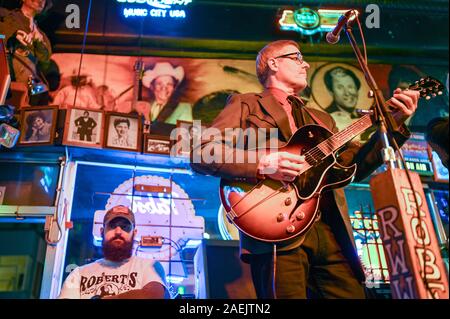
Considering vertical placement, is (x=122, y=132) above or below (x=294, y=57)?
above

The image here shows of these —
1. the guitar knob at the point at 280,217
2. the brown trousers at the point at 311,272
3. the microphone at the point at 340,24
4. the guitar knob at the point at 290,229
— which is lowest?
the brown trousers at the point at 311,272

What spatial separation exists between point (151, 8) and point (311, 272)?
4555mm

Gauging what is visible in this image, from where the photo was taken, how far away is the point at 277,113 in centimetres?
244

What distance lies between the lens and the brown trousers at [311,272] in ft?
6.51

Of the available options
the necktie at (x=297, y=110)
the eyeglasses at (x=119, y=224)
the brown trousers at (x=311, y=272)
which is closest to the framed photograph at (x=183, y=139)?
the eyeglasses at (x=119, y=224)

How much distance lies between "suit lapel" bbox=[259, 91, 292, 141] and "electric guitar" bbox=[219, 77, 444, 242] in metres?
0.10

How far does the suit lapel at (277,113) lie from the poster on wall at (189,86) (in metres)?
2.80

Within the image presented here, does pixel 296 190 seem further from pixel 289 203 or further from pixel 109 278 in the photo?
pixel 109 278

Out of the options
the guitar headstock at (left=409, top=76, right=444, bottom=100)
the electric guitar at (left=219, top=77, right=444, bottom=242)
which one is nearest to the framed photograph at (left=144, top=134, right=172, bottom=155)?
the electric guitar at (left=219, top=77, right=444, bottom=242)

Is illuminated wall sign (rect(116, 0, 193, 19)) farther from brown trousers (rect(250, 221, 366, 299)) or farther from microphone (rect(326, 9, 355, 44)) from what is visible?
brown trousers (rect(250, 221, 366, 299))

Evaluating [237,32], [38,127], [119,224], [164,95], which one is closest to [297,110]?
[119,224]

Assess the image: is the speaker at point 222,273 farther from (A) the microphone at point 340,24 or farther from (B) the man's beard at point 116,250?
(A) the microphone at point 340,24
